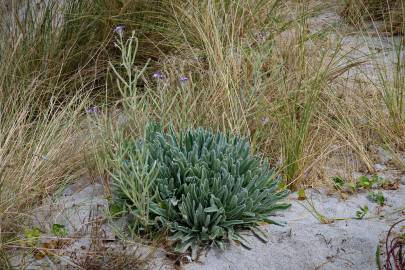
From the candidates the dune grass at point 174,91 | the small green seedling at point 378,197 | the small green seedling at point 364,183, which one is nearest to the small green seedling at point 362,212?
the small green seedling at point 378,197

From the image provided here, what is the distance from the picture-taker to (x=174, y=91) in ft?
13.1

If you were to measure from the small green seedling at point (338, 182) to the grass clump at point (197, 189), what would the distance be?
1.28 feet

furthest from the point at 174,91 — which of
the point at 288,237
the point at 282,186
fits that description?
the point at 288,237

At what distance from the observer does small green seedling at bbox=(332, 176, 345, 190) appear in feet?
11.0

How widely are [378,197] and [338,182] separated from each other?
0.25m

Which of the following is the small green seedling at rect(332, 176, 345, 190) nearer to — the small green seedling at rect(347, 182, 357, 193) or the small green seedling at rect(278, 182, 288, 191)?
the small green seedling at rect(347, 182, 357, 193)

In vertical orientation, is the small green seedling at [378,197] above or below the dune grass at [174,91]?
below

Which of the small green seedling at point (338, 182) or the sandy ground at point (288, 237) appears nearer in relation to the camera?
the sandy ground at point (288, 237)

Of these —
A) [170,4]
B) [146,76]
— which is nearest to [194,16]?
[170,4]

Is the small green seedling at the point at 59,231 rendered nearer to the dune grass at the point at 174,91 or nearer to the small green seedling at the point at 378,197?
the dune grass at the point at 174,91

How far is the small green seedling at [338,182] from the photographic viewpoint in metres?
3.36

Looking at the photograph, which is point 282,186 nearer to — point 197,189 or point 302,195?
point 302,195

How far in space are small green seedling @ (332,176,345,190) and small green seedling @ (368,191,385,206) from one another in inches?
6.1

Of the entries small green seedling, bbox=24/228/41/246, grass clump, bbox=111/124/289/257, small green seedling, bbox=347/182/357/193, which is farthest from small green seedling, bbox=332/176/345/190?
small green seedling, bbox=24/228/41/246
